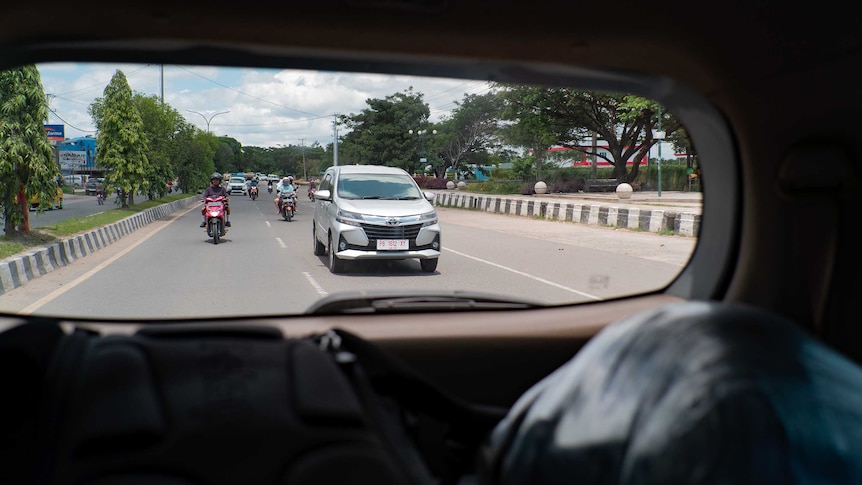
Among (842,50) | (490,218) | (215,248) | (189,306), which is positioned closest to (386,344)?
(842,50)

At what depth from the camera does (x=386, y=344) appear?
2.48m

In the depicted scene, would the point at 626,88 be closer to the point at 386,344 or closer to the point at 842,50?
the point at 842,50

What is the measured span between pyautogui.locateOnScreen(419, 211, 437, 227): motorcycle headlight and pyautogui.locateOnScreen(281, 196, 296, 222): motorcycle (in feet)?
30.7

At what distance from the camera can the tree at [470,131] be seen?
338 centimetres

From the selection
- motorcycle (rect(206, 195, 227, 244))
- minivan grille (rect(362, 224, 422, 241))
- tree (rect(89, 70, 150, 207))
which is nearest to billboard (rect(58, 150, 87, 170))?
minivan grille (rect(362, 224, 422, 241))

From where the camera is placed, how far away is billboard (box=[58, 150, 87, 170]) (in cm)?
447

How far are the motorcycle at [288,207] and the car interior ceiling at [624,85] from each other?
50.8 feet

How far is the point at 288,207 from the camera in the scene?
59.0 feet

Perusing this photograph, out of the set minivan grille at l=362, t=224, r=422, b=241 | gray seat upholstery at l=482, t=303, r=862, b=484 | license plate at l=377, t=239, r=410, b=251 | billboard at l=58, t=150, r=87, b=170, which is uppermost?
billboard at l=58, t=150, r=87, b=170

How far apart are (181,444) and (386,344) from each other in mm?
1150

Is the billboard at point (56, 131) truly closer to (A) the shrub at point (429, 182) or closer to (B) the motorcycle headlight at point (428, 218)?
(A) the shrub at point (429, 182)

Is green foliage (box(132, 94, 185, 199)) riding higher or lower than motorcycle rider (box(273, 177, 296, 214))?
higher

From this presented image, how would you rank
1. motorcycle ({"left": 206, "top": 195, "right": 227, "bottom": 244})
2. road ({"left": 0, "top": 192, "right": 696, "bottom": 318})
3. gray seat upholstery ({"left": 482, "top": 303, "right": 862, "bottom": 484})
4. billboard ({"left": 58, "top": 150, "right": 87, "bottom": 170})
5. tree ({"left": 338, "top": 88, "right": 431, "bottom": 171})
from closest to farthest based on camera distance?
gray seat upholstery ({"left": 482, "top": 303, "right": 862, "bottom": 484}), tree ({"left": 338, "top": 88, "right": 431, "bottom": 171}), billboard ({"left": 58, "top": 150, "right": 87, "bottom": 170}), road ({"left": 0, "top": 192, "right": 696, "bottom": 318}), motorcycle ({"left": 206, "top": 195, "right": 227, "bottom": 244})

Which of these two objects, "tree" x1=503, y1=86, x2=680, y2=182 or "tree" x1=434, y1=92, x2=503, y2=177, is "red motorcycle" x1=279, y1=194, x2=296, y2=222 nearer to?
"tree" x1=434, y1=92, x2=503, y2=177
